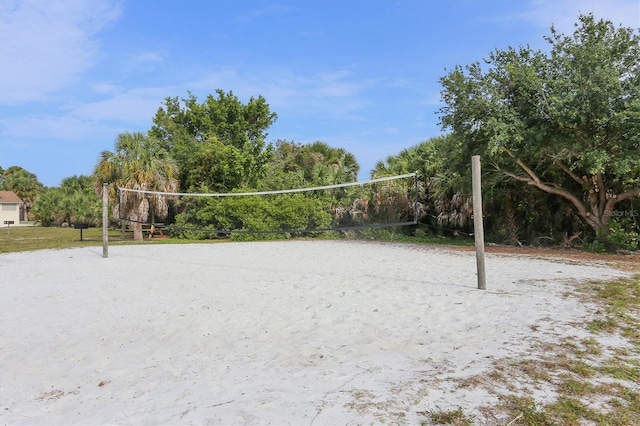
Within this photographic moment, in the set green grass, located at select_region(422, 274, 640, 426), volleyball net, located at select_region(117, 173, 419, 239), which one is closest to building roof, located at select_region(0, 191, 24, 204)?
volleyball net, located at select_region(117, 173, 419, 239)

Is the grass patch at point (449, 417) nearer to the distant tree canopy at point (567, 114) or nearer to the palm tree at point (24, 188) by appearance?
the distant tree canopy at point (567, 114)

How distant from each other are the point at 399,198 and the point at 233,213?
710cm

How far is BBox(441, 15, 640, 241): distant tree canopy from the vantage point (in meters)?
10.4

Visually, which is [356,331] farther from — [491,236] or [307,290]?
[491,236]

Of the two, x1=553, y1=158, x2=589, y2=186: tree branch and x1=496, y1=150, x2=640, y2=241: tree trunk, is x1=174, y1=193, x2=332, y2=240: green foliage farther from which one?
x1=553, y1=158, x2=589, y2=186: tree branch

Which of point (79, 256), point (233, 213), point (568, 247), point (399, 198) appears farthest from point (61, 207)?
point (568, 247)

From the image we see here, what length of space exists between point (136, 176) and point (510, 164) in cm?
1533

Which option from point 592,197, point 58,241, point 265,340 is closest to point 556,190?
point 592,197

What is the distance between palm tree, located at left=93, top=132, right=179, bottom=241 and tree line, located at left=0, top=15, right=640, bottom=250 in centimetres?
5

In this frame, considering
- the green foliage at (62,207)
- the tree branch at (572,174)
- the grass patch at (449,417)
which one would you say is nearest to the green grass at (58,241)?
the green foliage at (62,207)

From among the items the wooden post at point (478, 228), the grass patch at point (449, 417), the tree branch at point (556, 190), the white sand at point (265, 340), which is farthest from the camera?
the tree branch at point (556, 190)

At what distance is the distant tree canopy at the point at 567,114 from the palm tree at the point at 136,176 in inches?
520

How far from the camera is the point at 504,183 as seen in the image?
14492mm

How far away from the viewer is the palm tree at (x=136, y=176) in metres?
19.2
